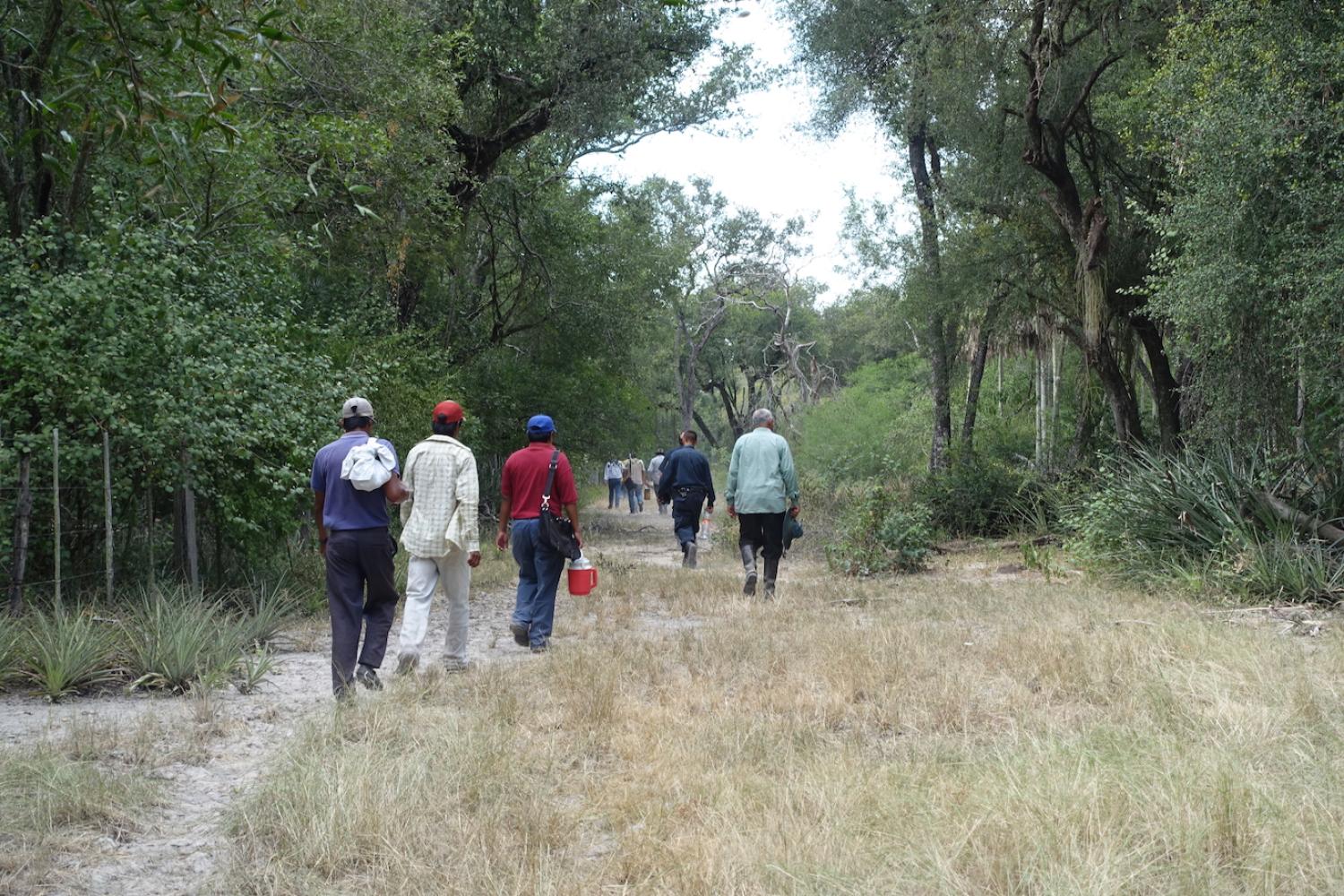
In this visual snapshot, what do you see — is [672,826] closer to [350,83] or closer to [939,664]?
[939,664]

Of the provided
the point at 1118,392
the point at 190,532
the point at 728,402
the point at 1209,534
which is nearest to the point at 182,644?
the point at 190,532

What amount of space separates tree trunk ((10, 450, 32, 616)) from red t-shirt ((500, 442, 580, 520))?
131 inches

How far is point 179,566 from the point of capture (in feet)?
32.0

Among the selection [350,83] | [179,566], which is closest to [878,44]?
[350,83]

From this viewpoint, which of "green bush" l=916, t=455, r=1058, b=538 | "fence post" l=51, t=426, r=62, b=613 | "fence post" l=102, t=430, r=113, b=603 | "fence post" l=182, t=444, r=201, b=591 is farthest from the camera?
"green bush" l=916, t=455, r=1058, b=538

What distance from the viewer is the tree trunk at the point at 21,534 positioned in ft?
25.6

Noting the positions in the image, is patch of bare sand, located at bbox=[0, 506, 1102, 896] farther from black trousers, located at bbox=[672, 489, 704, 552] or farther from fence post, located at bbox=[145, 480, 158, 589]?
black trousers, located at bbox=[672, 489, 704, 552]

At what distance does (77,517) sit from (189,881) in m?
6.25

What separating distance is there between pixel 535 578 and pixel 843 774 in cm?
477

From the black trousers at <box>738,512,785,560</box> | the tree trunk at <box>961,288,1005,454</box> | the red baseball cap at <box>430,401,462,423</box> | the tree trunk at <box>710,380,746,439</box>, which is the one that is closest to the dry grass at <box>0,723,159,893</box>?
the red baseball cap at <box>430,401,462,423</box>

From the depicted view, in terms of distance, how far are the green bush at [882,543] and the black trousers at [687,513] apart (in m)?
1.84

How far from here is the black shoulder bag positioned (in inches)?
334

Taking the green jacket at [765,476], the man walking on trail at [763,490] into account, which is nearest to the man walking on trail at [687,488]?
the man walking on trail at [763,490]

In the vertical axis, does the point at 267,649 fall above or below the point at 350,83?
below
